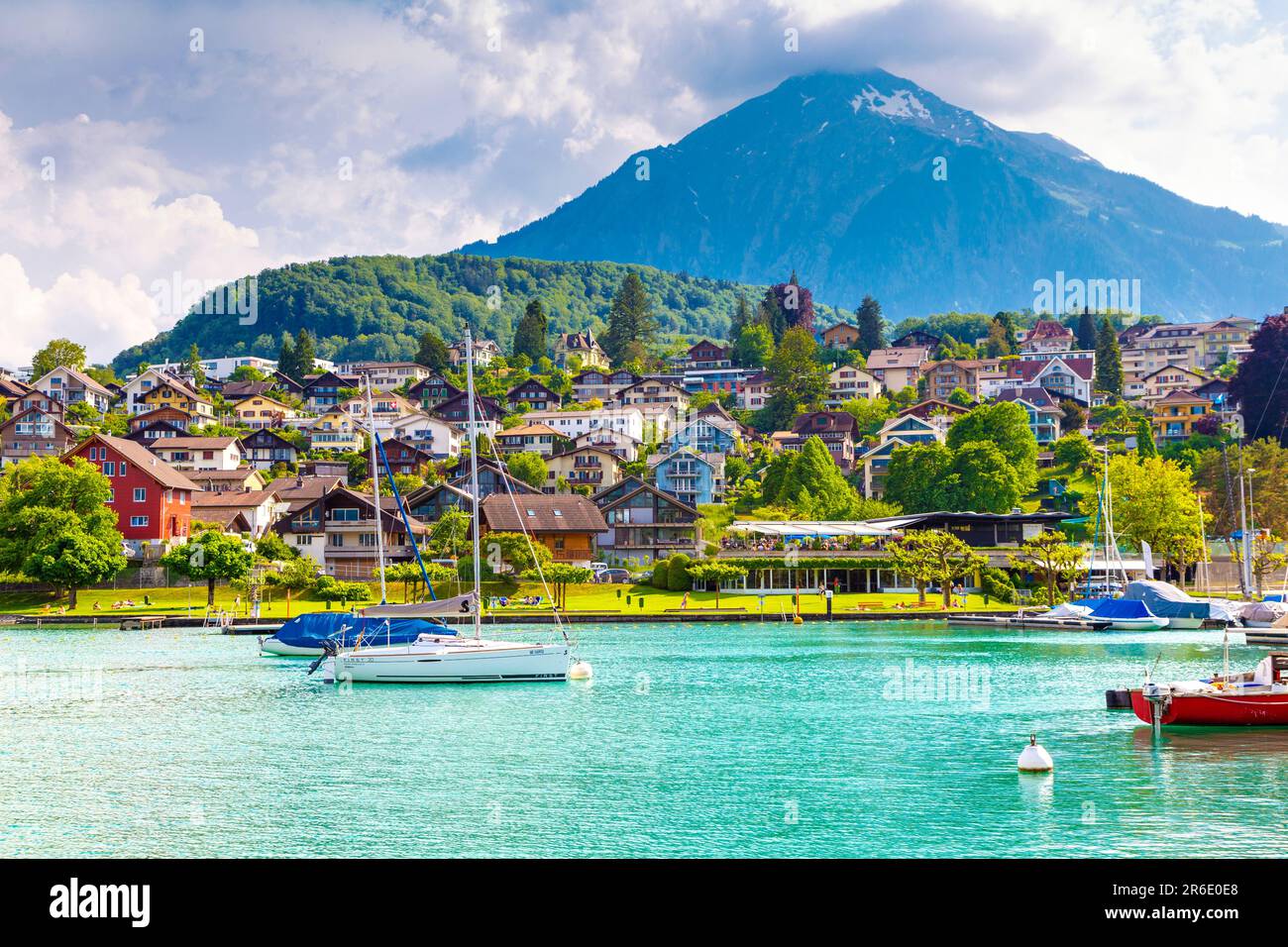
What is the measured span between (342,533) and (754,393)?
315 feet

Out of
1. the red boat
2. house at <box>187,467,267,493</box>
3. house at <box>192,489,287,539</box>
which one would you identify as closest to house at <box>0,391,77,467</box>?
house at <box>187,467,267,493</box>

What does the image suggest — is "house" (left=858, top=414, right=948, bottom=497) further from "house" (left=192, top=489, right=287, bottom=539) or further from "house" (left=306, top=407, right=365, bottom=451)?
"house" (left=306, top=407, right=365, bottom=451)

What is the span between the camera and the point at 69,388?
A: 15750cm

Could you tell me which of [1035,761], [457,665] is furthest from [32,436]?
[1035,761]

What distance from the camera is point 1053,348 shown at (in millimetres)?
199625

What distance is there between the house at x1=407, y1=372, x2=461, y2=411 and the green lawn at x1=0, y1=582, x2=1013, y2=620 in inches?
3922

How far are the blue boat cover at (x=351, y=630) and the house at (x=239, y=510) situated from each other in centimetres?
4423

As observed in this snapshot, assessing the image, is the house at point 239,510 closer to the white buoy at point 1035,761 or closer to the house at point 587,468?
the house at point 587,468

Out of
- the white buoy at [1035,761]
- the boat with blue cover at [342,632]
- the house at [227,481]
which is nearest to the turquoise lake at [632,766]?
the white buoy at [1035,761]

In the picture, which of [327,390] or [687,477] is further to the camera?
[327,390]

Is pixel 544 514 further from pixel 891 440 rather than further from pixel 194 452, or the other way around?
pixel 891 440

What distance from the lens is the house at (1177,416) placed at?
467 ft

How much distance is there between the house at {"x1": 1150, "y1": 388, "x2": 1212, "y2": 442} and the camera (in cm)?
14225
